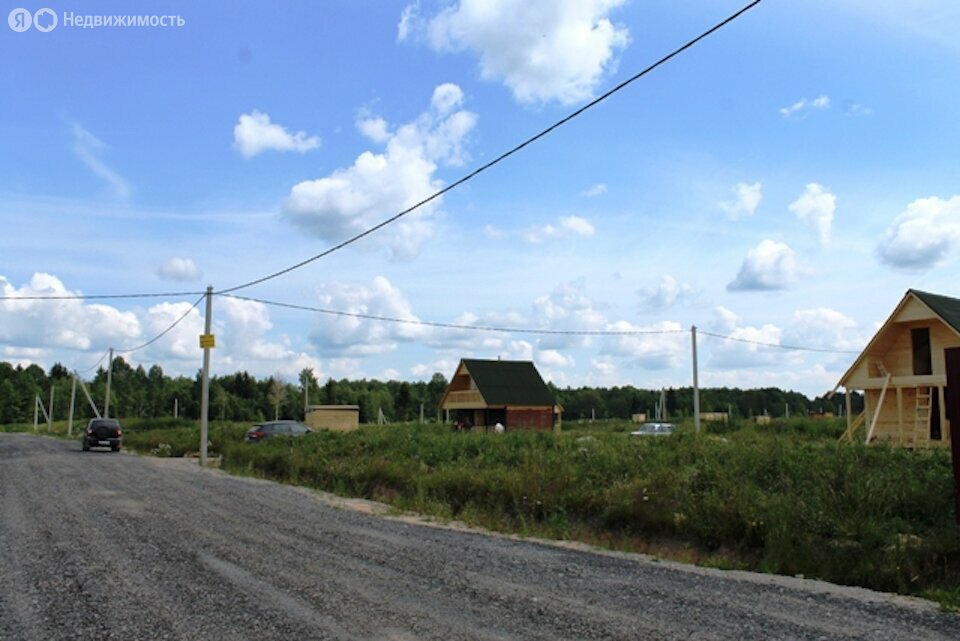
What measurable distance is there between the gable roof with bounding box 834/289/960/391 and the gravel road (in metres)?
18.5

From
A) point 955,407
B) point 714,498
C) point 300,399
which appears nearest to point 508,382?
point 714,498

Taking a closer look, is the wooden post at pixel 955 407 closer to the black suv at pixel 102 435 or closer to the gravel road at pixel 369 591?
the gravel road at pixel 369 591

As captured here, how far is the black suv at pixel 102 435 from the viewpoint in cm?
3853

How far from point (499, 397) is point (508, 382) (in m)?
2.61

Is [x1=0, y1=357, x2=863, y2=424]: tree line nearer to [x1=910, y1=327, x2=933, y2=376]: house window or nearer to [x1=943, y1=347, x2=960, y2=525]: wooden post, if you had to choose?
[x1=910, y1=327, x2=933, y2=376]: house window

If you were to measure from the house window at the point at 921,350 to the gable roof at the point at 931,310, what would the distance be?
3.42 feet

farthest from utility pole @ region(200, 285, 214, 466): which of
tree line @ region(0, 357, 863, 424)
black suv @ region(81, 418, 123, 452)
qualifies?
tree line @ region(0, 357, 863, 424)

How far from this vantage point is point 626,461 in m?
15.9

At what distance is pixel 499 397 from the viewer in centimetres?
5200

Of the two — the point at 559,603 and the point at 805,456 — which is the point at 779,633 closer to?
the point at 559,603

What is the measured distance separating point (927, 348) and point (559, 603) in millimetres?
23664

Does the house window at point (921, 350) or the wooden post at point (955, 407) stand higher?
the house window at point (921, 350)

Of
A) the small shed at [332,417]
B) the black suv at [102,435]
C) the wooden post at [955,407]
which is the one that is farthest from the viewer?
the small shed at [332,417]

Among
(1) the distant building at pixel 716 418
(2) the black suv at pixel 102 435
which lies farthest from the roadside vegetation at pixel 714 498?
(1) the distant building at pixel 716 418
